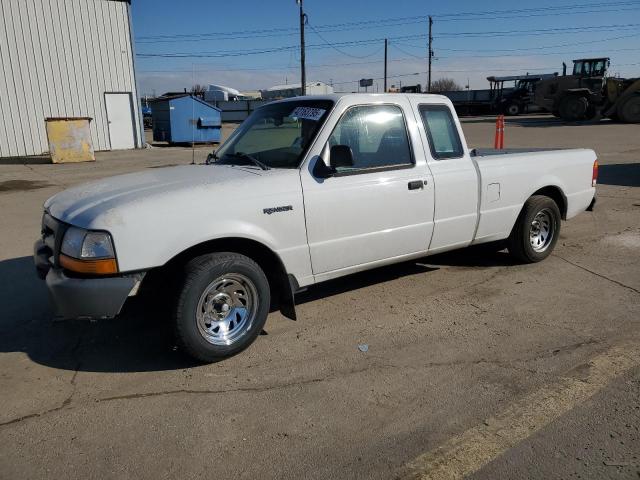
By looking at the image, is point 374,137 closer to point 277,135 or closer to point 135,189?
point 277,135

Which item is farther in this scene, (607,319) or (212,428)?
(607,319)

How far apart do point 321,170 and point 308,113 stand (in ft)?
2.10

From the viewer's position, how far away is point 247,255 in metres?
3.89

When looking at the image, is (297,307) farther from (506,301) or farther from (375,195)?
(506,301)

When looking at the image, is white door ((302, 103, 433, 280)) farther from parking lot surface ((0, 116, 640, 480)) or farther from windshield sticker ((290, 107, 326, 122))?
parking lot surface ((0, 116, 640, 480))

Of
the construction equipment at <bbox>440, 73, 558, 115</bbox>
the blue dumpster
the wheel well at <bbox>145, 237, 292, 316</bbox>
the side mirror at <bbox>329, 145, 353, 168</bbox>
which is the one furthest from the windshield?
the construction equipment at <bbox>440, 73, 558, 115</bbox>

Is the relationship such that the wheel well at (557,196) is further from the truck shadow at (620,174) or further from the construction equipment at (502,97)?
the construction equipment at (502,97)

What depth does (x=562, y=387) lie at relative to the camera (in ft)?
10.8

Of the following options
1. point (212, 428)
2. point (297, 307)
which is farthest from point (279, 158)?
point (212, 428)

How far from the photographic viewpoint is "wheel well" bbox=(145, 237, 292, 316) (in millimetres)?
3561


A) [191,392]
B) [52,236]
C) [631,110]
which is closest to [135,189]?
[52,236]

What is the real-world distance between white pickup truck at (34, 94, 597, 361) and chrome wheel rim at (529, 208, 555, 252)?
0.26 m

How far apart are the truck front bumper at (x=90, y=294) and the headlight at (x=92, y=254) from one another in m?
0.07

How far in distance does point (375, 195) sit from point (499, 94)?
46728mm
